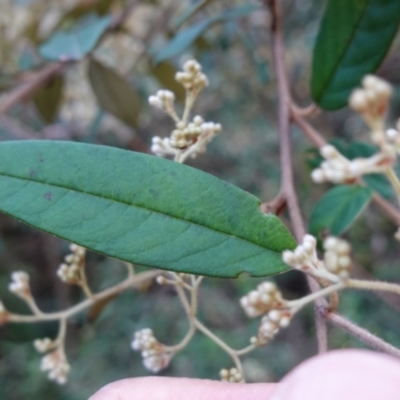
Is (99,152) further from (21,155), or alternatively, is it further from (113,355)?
(113,355)

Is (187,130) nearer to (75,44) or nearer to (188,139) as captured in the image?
(188,139)

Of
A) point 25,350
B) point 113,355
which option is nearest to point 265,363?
point 113,355

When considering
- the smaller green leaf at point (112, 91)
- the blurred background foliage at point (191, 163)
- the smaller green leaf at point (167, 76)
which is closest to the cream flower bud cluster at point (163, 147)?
the smaller green leaf at point (112, 91)

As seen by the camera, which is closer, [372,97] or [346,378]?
[372,97]

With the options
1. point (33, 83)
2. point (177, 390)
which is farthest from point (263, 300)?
point (33, 83)

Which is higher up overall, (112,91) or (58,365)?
(112,91)

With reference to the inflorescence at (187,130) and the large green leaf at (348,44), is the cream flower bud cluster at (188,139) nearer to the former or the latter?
the inflorescence at (187,130)
